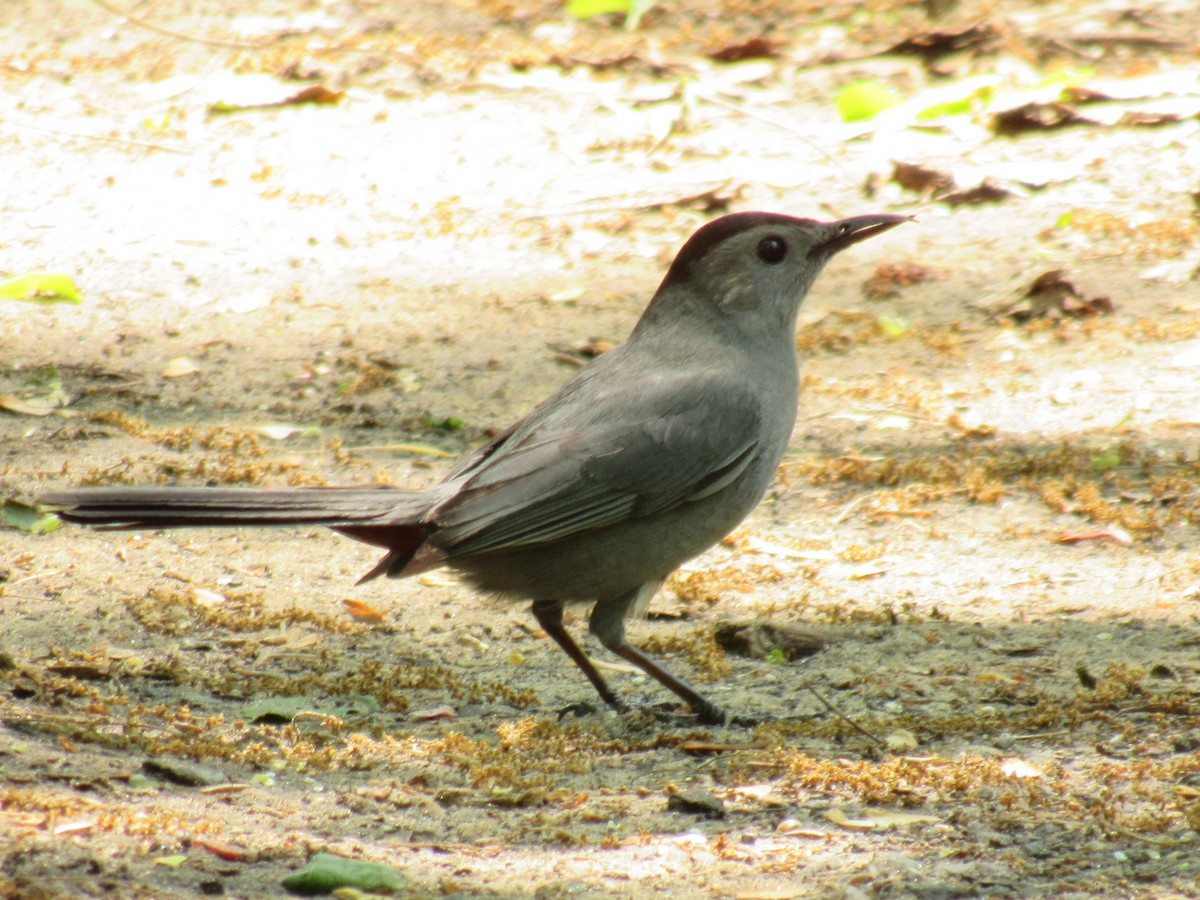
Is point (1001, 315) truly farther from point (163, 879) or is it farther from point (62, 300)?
point (163, 879)

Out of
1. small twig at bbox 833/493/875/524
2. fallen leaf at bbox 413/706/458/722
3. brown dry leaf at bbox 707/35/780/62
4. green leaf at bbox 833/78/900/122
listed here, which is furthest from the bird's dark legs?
brown dry leaf at bbox 707/35/780/62

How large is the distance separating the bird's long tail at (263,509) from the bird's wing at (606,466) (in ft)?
→ 0.45

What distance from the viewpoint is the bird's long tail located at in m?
3.99

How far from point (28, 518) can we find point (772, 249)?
2545mm

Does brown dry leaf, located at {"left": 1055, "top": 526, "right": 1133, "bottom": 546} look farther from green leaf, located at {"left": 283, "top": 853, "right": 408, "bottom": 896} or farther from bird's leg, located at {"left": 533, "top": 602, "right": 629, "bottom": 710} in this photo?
green leaf, located at {"left": 283, "top": 853, "right": 408, "bottom": 896}

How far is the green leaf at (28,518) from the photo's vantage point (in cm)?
488

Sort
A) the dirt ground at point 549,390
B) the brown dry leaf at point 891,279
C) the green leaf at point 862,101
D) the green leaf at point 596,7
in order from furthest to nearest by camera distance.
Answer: the green leaf at point 596,7 → the green leaf at point 862,101 → the brown dry leaf at point 891,279 → the dirt ground at point 549,390

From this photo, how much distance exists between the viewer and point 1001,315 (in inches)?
269

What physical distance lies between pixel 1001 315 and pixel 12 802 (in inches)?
200

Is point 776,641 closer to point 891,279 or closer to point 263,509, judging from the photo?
point 263,509

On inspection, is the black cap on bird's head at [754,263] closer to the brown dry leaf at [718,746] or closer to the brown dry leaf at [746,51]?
the brown dry leaf at [718,746]

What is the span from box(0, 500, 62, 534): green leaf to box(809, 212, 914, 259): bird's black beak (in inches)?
102

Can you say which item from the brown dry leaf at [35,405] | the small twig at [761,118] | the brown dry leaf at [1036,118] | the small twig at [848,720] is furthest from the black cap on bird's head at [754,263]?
the brown dry leaf at [1036,118]

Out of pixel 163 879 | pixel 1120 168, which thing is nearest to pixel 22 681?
pixel 163 879
